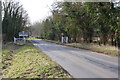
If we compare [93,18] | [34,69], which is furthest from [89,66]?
[93,18]

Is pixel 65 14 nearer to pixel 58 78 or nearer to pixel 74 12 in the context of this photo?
pixel 74 12

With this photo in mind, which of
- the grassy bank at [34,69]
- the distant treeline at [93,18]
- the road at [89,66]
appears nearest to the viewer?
the grassy bank at [34,69]

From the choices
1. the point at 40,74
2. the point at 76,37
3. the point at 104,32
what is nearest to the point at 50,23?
the point at 76,37

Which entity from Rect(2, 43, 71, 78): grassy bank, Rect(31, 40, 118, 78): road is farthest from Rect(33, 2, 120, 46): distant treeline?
Rect(2, 43, 71, 78): grassy bank

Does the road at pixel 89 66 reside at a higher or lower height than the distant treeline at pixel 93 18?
lower

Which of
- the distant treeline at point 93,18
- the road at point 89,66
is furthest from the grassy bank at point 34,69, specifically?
the distant treeline at point 93,18

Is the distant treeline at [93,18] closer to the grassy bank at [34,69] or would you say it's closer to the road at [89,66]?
the road at [89,66]

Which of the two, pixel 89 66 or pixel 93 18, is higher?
pixel 93 18

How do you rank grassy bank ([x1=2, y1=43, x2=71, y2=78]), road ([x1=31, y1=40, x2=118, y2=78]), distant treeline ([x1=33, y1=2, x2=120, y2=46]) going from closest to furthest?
grassy bank ([x1=2, y1=43, x2=71, y2=78]) < road ([x1=31, y1=40, x2=118, y2=78]) < distant treeline ([x1=33, y1=2, x2=120, y2=46])

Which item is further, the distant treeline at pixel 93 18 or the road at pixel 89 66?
the distant treeline at pixel 93 18

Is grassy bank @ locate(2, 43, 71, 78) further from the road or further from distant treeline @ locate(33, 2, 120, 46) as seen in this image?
distant treeline @ locate(33, 2, 120, 46)

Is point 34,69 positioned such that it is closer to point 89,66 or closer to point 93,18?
point 89,66

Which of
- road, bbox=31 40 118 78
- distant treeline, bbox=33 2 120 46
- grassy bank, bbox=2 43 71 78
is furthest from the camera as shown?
distant treeline, bbox=33 2 120 46

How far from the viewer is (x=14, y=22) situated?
Answer: 142 ft
